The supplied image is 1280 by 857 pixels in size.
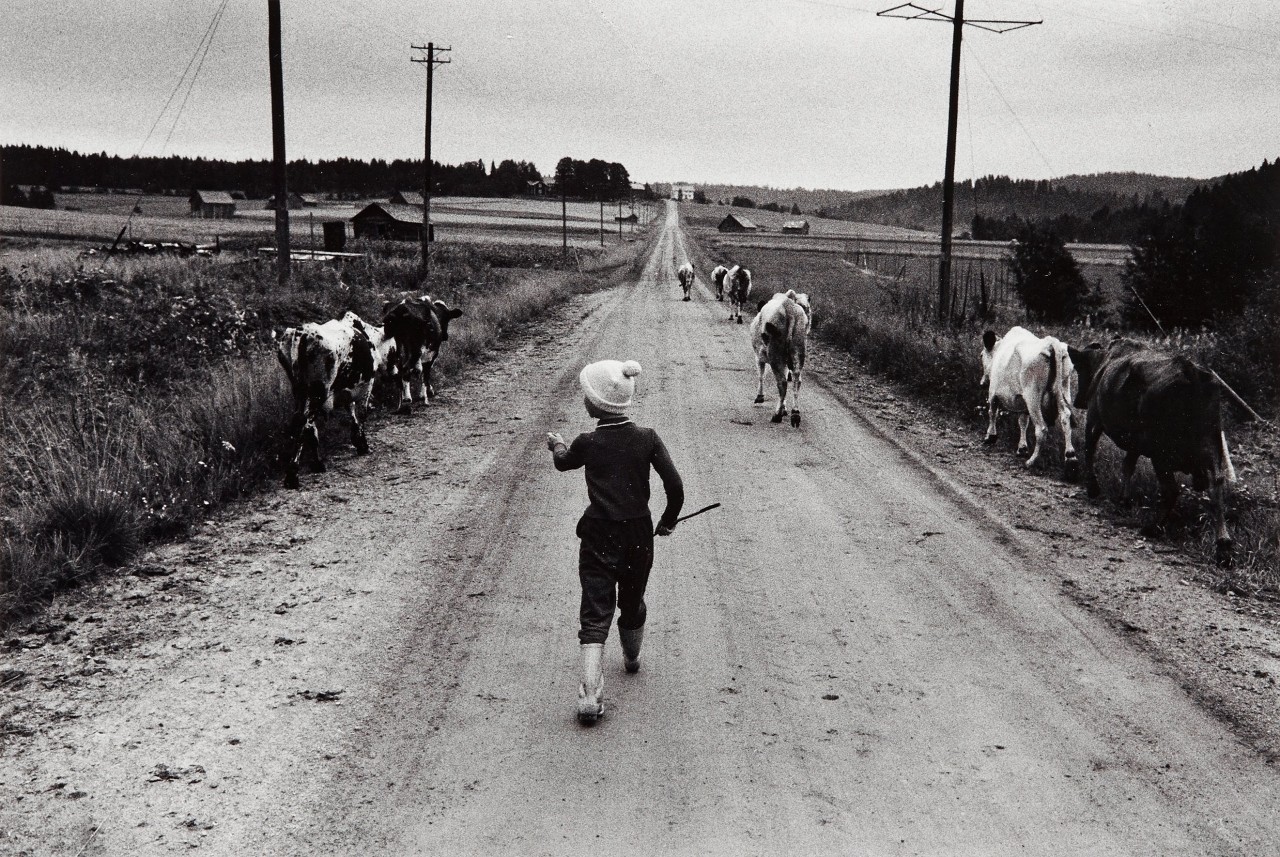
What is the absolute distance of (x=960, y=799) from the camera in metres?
4.18

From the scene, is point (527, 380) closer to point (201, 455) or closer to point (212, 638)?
point (201, 455)

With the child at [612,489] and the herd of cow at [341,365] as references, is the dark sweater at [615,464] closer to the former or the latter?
the child at [612,489]

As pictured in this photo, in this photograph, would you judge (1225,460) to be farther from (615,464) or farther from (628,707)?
(628,707)

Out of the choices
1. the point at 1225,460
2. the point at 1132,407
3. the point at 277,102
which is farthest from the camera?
the point at 277,102

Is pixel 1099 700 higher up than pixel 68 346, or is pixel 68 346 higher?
pixel 68 346

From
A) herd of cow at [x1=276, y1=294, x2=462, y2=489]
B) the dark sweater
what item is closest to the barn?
herd of cow at [x1=276, y1=294, x2=462, y2=489]

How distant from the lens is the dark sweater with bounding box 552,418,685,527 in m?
5.11

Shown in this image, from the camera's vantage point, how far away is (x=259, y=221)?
90.4 m

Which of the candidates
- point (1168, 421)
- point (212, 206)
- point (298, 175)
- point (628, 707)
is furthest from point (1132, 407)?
point (298, 175)

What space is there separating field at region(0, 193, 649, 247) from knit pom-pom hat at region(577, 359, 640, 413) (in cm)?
5086

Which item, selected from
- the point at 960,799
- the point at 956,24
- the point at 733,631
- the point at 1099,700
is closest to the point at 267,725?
the point at 733,631

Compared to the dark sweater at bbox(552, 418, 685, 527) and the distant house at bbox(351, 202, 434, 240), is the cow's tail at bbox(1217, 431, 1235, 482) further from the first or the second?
the distant house at bbox(351, 202, 434, 240)

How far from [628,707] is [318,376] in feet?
20.1

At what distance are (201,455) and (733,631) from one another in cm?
581
